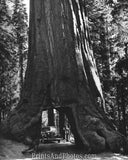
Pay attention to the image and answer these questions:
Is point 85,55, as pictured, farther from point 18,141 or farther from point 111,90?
point 111,90

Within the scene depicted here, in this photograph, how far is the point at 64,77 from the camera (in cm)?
1248

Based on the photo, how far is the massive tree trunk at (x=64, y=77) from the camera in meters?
11.3

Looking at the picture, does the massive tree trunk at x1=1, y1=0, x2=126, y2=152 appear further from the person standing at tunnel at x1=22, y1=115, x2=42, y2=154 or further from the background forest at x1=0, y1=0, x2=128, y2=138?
the background forest at x1=0, y1=0, x2=128, y2=138

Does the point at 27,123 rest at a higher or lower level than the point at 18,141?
higher

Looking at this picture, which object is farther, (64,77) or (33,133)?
(64,77)

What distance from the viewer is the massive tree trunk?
11.3 metres

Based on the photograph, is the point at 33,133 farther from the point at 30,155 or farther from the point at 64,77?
the point at 64,77

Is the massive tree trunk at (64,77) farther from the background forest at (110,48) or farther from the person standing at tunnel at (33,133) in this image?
the background forest at (110,48)

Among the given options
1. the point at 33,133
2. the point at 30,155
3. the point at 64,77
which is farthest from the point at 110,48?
the point at 30,155

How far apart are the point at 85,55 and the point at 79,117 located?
3.21m

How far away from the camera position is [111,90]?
20.7 m

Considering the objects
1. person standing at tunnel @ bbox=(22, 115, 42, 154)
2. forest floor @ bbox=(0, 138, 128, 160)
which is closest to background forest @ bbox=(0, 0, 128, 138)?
person standing at tunnel @ bbox=(22, 115, 42, 154)

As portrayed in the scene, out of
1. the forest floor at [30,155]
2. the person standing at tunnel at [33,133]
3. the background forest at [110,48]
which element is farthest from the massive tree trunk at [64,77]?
the background forest at [110,48]

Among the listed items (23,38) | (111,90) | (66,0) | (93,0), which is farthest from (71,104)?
(23,38)
